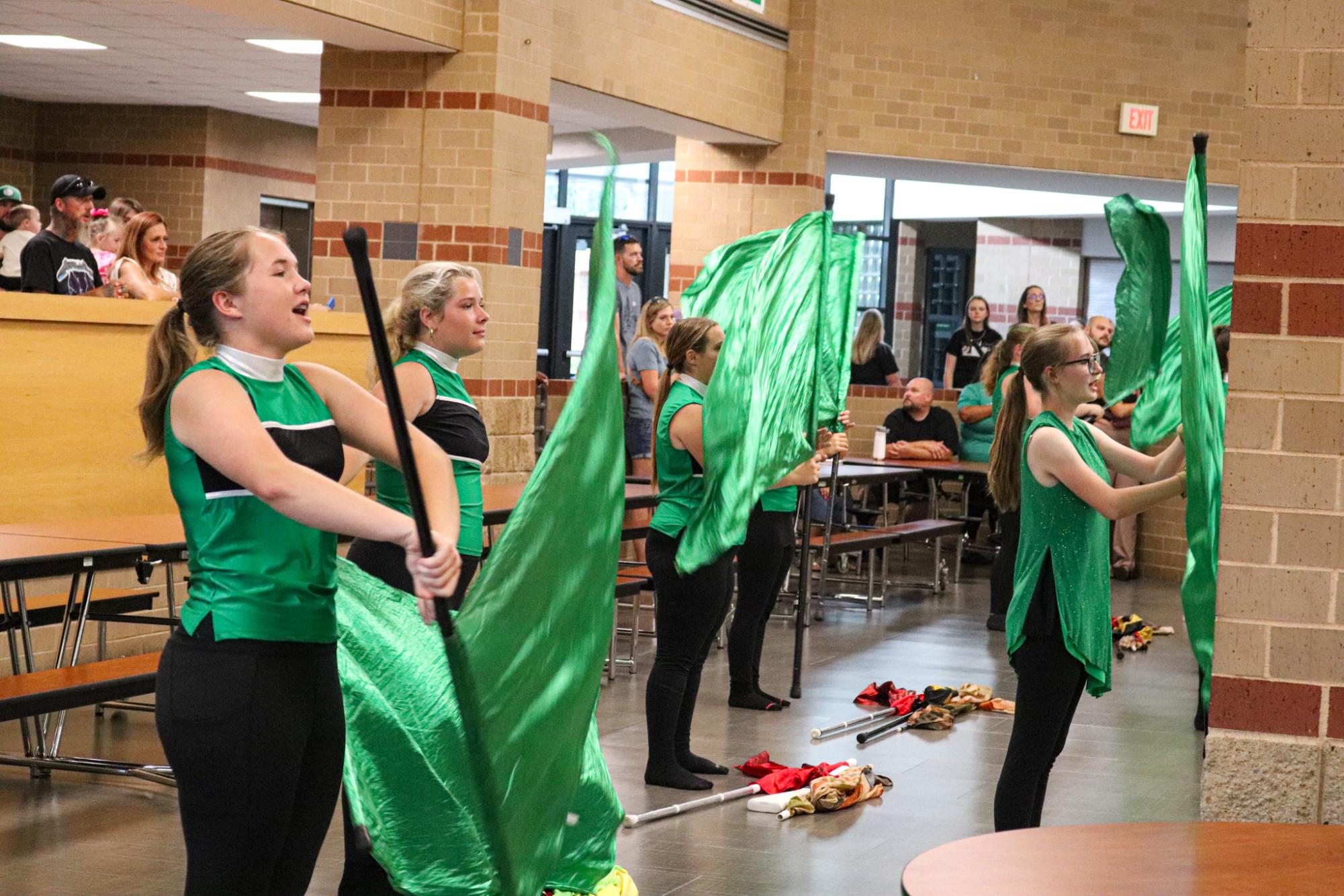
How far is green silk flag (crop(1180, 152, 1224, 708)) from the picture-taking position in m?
3.62

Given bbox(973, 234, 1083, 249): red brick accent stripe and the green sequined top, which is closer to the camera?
the green sequined top

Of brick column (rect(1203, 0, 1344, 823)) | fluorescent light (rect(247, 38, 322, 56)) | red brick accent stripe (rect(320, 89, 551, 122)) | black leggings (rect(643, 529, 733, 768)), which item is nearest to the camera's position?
brick column (rect(1203, 0, 1344, 823))

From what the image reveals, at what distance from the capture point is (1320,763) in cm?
362

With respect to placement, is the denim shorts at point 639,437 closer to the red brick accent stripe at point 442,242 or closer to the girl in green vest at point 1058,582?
the red brick accent stripe at point 442,242

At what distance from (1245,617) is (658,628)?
263 centimetres

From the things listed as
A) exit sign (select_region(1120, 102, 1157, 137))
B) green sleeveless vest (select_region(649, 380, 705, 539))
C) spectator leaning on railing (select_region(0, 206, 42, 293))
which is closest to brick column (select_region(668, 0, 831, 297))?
exit sign (select_region(1120, 102, 1157, 137))

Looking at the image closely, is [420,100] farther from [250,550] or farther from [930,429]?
[250,550]

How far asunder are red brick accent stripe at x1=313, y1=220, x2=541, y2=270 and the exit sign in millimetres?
7838

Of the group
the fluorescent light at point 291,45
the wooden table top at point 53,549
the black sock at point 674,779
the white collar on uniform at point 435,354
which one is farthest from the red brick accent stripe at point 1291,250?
the fluorescent light at point 291,45

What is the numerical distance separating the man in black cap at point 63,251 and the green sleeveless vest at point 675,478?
3.37 metres

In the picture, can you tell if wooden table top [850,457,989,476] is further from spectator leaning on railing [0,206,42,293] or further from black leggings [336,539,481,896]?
black leggings [336,539,481,896]

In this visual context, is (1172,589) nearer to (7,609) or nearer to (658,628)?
(658,628)

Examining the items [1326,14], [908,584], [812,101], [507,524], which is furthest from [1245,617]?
[812,101]

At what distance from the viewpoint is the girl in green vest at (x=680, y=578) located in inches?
229
